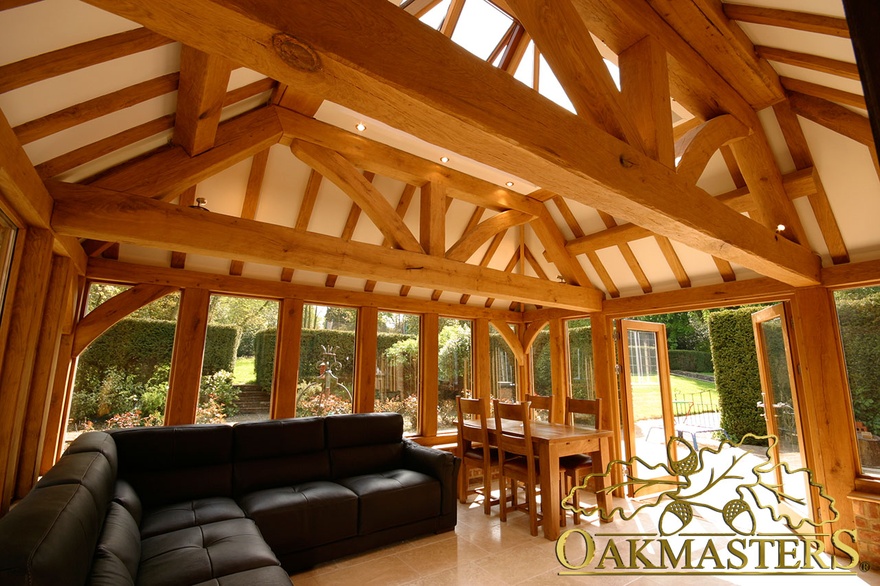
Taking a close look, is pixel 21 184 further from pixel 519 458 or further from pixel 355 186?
pixel 519 458

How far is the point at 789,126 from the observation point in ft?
10.8

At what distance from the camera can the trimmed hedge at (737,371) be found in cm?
711

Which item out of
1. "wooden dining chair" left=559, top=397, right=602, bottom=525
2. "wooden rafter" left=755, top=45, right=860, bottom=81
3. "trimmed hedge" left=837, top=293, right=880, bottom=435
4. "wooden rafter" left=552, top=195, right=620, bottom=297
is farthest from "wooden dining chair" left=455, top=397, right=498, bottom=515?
"wooden rafter" left=755, top=45, right=860, bottom=81

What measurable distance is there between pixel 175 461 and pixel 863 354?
579cm

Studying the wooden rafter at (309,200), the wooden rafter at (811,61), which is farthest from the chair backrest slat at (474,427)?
the wooden rafter at (811,61)

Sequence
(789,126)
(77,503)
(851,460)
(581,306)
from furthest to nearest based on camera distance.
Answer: (581,306) → (851,460) → (789,126) → (77,503)

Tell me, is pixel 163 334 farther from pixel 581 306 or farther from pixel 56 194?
pixel 581 306

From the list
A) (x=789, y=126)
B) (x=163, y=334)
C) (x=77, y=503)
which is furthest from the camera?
(x=163, y=334)

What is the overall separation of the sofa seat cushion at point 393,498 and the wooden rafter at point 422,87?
9.36ft

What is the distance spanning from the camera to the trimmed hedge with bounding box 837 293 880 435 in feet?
11.7

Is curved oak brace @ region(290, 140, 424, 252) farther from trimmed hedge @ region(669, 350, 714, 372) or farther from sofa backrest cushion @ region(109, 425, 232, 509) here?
trimmed hedge @ region(669, 350, 714, 372)

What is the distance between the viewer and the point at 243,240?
10.1ft

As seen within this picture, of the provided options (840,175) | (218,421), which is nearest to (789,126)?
(840,175)

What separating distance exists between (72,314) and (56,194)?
1.71 meters
